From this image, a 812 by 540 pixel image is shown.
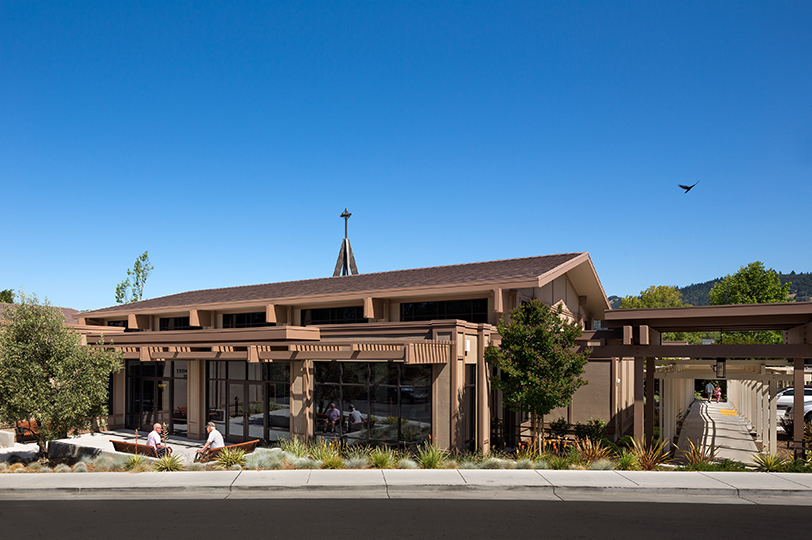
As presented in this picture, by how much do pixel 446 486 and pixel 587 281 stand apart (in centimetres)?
1525

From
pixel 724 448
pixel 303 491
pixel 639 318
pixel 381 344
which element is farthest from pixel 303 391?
pixel 724 448

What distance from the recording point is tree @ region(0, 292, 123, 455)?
646 inches

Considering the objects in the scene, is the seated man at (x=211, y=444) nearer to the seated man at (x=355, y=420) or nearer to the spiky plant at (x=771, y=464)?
the seated man at (x=355, y=420)

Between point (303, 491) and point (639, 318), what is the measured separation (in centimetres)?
1028

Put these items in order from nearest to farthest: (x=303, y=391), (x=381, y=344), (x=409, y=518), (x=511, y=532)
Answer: (x=511, y=532), (x=409, y=518), (x=381, y=344), (x=303, y=391)

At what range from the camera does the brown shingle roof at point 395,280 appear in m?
20.9

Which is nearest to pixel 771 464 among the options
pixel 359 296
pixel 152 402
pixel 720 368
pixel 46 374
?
pixel 720 368

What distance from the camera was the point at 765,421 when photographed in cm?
2059

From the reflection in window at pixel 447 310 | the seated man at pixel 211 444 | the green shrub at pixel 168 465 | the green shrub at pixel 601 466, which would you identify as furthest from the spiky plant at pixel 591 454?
the green shrub at pixel 168 465

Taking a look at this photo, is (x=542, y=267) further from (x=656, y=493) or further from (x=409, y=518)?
(x=409, y=518)

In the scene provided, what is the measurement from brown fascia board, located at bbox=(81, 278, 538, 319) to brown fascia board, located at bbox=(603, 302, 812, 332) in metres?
3.15

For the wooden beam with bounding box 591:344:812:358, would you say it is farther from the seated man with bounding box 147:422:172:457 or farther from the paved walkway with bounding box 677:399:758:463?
the seated man with bounding box 147:422:172:457

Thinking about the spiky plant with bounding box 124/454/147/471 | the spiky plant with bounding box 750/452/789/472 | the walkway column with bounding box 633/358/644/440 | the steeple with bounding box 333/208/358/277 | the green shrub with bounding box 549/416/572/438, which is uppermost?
the steeple with bounding box 333/208/358/277

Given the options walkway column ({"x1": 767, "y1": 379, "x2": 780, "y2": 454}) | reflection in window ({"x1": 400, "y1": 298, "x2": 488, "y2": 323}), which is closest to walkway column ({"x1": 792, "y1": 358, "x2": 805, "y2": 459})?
walkway column ({"x1": 767, "y1": 379, "x2": 780, "y2": 454})
